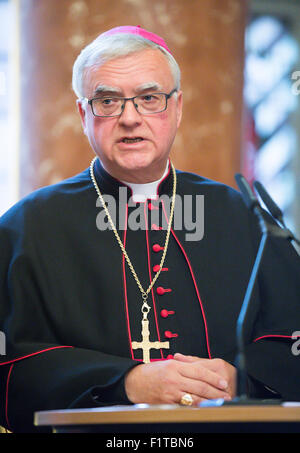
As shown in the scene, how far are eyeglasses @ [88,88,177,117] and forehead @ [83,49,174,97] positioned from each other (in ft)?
0.13

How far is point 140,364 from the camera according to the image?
123 inches

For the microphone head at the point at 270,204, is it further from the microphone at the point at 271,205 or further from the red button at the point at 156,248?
the red button at the point at 156,248

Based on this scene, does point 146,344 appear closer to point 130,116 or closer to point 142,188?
→ point 142,188

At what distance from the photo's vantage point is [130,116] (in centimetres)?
360

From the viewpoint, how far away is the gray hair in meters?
3.75

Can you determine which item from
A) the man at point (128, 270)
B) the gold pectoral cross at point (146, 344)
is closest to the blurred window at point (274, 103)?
the man at point (128, 270)

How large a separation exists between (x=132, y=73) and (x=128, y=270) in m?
0.88

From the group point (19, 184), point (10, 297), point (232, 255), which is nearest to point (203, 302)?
point (232, 255)

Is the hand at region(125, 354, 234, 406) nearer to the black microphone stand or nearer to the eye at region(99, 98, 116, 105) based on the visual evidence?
the black microphone stand

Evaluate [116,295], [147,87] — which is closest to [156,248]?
[116,295]

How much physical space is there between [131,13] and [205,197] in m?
1.77

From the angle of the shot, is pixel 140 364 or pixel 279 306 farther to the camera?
pixel 279 306

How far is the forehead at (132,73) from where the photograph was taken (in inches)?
144

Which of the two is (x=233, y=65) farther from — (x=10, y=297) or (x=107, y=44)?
(x=10, y=297)
